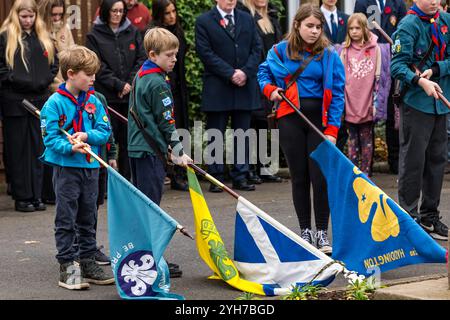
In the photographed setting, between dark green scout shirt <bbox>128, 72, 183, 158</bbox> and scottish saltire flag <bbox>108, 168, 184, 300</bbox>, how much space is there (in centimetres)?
62

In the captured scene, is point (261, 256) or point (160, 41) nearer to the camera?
point (261, 256)

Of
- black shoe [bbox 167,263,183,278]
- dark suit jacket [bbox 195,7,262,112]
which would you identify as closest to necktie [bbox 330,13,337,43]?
dark suit jacket [bbox 195,7,262,112]

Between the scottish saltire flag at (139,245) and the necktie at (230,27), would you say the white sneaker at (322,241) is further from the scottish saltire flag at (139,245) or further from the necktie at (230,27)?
the necktie at (230,27)

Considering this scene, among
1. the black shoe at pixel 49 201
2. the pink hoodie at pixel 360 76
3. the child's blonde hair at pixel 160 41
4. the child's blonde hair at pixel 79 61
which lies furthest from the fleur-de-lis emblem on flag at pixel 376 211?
the pink hoodie at pixel 360 76

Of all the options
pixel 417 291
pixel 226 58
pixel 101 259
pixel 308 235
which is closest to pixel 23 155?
pixel 226 58

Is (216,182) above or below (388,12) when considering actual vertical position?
below

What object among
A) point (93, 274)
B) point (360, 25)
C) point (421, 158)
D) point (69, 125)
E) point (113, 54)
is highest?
point (360, 25)

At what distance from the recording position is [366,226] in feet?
25.9

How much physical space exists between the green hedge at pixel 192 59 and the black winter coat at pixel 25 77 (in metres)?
2.52

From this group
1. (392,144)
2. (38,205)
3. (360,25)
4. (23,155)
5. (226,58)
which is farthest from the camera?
(392,144)

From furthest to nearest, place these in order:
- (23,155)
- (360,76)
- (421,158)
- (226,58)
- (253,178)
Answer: (253,178)
(360,76)
(226,58)
(23,155)
(421,158)

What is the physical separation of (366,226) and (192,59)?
6384mm

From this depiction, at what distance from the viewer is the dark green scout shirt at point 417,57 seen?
9.56 metres

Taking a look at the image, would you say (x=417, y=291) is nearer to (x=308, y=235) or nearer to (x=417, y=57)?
(x=308, y=235)
